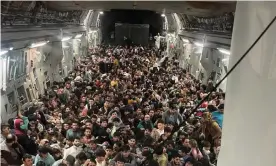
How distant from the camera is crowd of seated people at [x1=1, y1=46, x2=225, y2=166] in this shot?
1473 millimetres

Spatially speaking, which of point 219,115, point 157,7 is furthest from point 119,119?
point 157,7

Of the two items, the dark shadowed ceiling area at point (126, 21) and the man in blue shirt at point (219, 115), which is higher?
the dark shadowed ceiling area at point (126, 21)

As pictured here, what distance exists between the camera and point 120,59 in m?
2.08

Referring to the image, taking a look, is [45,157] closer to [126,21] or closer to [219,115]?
[219,115]

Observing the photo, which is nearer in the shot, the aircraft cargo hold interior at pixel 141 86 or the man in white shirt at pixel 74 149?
the aircraft cargo hold interior at pixel 141 86

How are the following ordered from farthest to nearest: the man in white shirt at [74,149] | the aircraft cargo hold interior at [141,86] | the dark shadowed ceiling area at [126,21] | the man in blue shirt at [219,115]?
the dark shadowed ceiling area at [126,21], the man in white shirt at [74,149], the man in blue shirt at [219,115], the aircraft cargo hold interior at [141,86]

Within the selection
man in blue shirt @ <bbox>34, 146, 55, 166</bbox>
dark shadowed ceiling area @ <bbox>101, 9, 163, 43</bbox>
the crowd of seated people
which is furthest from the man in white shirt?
dark shadowed ceiling area @ <bbox>101, 9, 163, 43</bbox>

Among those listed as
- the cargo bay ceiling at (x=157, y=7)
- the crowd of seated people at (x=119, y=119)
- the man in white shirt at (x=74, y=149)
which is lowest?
the man in white shirt at (x=74, y=149)

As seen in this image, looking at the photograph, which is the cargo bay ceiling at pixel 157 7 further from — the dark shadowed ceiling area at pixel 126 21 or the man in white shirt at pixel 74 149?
the man in white shirt at pixel 74 149

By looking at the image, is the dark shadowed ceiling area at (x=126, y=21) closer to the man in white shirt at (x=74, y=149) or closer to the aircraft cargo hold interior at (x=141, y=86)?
the aircraft cargo hold interior at (x=141, y=86)

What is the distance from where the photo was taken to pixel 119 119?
5.75ft

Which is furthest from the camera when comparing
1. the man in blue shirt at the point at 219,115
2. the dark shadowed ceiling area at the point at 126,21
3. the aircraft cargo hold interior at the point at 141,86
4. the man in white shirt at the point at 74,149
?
the dark shadowed ceiling area at the point at 126,21

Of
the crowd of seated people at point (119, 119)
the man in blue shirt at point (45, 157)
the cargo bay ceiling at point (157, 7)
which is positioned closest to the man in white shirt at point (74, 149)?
the crowd of seated people at point (119, 119)

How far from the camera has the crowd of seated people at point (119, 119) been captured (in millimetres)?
1473
